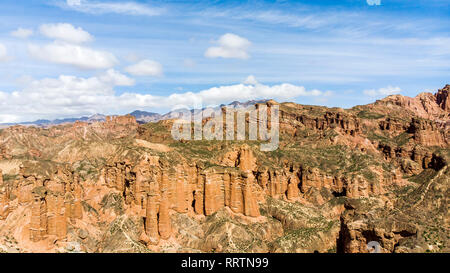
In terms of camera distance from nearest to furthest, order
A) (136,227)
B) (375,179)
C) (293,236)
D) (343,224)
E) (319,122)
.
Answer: (343,224) < (136,227) < (293,236) < (375,179) < (319,122)

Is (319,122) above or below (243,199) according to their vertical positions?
above

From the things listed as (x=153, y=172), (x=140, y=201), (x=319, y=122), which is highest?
(x=319, y=122)

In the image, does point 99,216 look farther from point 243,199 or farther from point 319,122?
point 319,122

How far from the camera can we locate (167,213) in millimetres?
82938

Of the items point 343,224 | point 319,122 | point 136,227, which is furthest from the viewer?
point 319,122

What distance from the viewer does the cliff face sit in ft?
221

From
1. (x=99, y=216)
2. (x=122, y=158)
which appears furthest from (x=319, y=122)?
(x=99, y=216)

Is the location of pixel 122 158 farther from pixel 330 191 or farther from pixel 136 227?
pixel 330 191

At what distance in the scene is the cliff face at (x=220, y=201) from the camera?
2650 inches

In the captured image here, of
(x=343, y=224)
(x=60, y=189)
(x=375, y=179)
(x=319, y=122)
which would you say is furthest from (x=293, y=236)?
(x=319, y=122)

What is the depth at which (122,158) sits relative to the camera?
3812 inches

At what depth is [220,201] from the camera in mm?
97125

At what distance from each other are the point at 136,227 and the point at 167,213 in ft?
25.8
